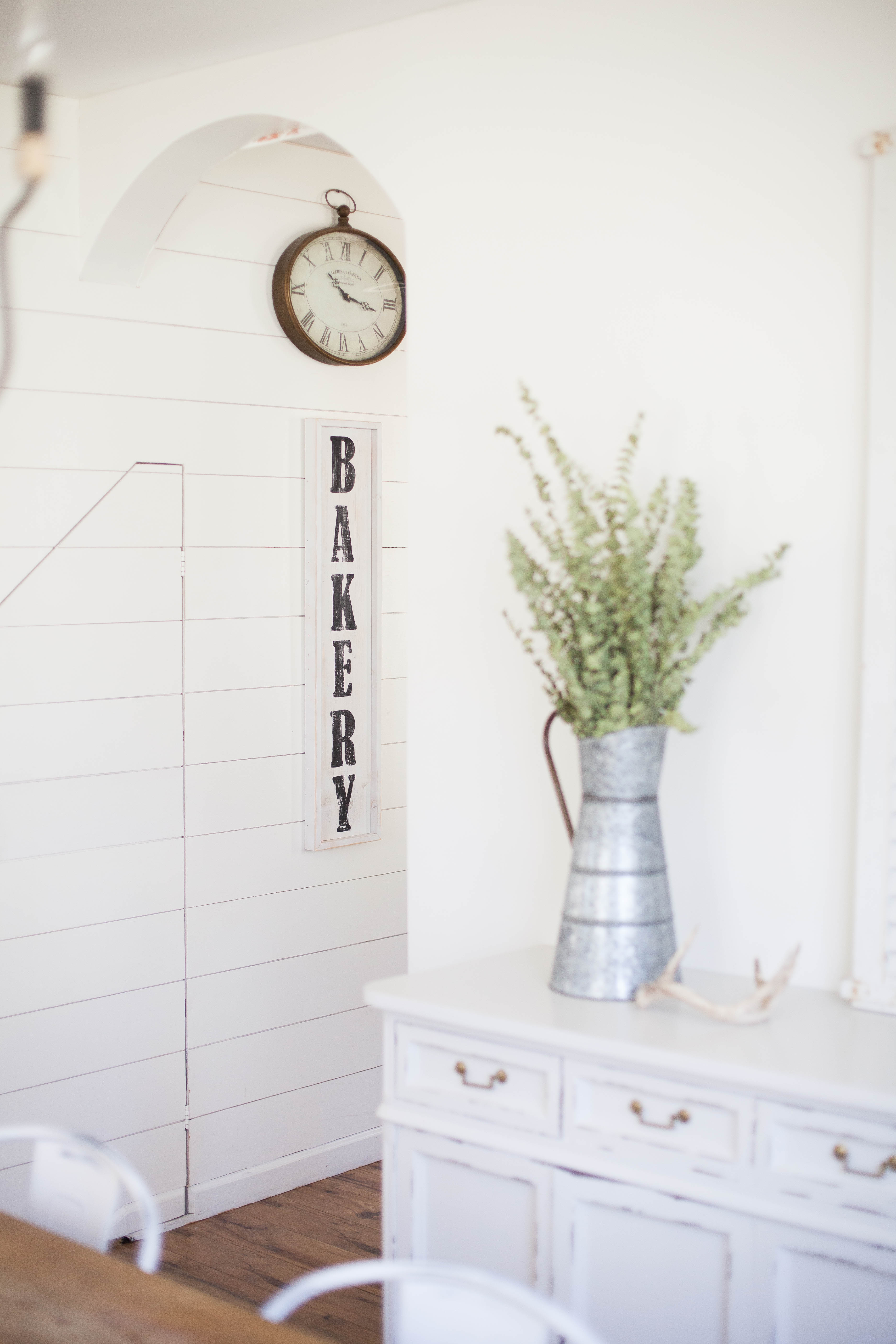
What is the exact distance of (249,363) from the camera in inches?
137

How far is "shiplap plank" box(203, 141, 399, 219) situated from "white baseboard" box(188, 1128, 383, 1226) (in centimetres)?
252

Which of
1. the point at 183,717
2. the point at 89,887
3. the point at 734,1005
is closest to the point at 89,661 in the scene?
the point at 183,717

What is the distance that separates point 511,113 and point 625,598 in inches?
38.6

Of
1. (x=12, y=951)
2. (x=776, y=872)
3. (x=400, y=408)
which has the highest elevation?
(x=400, y=408)

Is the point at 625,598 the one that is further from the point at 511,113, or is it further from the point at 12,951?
Answer: the point at 12,951

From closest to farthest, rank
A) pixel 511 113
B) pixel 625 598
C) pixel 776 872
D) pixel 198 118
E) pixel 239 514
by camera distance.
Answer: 1. pixel 625 598
2. pixel 776 872
3. pixel 511 113
4. pixel 198 118
5. pixel 239 514

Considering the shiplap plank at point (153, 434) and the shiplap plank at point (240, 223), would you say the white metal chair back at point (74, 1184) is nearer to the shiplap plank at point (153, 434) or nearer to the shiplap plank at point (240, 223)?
the shiplap plank at point (153, 434)

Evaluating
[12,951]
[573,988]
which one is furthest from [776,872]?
[12,951]

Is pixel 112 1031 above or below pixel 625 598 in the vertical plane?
below

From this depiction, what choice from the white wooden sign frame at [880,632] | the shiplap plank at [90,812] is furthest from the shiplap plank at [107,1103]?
the white wooden sign frame at [880,632]

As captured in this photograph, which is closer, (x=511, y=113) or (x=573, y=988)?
(x=573, y=988)

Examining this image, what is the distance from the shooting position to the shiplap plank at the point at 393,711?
12.3ft

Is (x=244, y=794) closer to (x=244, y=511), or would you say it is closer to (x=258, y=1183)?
(x=244, y=511)

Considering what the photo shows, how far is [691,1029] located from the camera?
1.82 m
